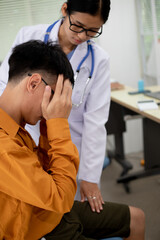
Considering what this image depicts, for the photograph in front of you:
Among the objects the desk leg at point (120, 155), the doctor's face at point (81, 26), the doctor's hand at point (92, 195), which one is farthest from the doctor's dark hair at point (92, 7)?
the desk leg at point (120, 155)

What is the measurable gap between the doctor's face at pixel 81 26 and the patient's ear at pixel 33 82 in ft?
1.32

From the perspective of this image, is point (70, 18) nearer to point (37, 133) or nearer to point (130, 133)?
point (37, 133)

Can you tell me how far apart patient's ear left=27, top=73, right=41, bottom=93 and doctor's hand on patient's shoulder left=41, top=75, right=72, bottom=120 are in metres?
0.03

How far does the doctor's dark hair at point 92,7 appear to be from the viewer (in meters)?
1.14

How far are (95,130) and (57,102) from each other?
1.68 feet

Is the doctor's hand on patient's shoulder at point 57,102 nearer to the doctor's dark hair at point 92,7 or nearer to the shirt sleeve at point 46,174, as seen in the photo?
the shirt sleeve at point 46,174

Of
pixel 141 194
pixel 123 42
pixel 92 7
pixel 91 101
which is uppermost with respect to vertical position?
pixel 92 7

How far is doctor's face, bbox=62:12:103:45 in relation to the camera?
1.18 meters

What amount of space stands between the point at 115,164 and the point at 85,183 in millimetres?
1828

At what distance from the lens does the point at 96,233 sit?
1.15m

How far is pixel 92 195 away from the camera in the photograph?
131 centimetres

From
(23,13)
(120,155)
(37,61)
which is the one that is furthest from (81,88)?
(23,13)

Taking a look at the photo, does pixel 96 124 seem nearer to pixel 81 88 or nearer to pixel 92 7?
pixel 81 88

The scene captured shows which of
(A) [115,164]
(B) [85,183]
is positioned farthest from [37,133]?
(A) [115,164]
